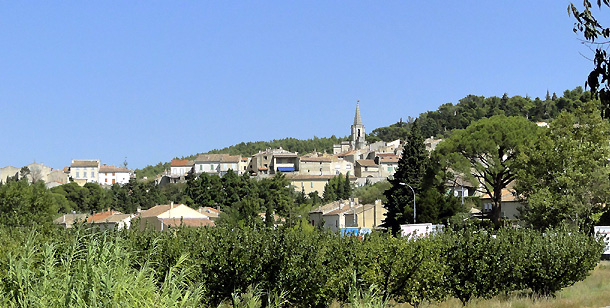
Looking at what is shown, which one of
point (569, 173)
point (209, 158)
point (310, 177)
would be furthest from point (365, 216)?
point (209, 158)

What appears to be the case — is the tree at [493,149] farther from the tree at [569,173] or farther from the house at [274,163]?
the house at [274,163]

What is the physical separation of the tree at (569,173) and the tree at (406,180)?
19.1m

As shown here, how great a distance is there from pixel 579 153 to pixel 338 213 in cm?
4869

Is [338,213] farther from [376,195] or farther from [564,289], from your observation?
[564,289]

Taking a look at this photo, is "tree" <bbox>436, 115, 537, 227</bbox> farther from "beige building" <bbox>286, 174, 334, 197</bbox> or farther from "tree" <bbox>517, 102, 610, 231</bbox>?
"beige building" <bbox>286, 174, 334, 197</bbox>

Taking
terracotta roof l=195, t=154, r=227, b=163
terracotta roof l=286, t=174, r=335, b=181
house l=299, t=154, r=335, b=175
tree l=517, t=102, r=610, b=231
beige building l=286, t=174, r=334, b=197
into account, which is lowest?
tree l=517, t=102, r=610, b=231

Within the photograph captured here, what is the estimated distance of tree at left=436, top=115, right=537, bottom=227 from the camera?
176 ft

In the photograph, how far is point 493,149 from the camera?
176 feet

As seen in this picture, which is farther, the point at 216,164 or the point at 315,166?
the point at 216,164

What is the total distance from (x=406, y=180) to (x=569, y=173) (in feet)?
84.4

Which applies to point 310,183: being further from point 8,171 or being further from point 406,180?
point 406,180

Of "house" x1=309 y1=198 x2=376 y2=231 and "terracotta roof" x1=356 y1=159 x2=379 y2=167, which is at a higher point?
"terracotta roof" x1=356 y1=159 x2=379 y2=167

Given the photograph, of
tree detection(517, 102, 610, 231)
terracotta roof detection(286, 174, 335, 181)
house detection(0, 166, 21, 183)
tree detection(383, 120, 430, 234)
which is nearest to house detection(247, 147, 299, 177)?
terracotta roof detection(286, 174, 335, 181)

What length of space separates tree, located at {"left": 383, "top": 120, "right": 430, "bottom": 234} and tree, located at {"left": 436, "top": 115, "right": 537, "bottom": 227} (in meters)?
→ 6.18
